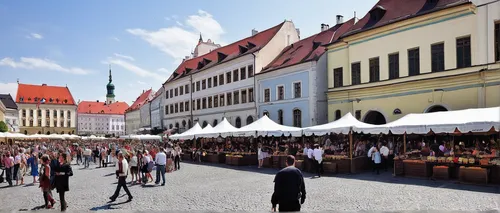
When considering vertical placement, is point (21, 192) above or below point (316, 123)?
below

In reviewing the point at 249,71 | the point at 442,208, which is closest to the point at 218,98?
the point at 249,71

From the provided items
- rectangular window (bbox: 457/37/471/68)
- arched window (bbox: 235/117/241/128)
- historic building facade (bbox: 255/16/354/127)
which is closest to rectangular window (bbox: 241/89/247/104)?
arched window (bbox: 235/117/241/128)

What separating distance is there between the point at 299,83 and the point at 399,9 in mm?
10048

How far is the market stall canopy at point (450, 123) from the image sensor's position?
48.9 ft

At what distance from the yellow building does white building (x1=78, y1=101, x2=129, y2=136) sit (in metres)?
115

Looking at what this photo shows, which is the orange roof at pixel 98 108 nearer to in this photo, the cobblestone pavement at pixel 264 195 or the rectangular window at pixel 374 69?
the rectangular window at pixel 374 69

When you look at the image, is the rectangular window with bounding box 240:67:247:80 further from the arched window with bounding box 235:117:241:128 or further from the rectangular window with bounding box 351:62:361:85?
the rectangular window with bounding box 351:62:361:85

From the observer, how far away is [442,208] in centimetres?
1031

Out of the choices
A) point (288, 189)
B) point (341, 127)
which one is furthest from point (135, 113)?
point (288, 189)

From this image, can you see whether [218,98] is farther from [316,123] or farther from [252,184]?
[252,184]

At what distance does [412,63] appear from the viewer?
2458cm

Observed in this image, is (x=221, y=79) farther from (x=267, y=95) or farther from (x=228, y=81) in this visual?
(x=267, y=95)

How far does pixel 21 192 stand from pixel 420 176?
15282 millimetres

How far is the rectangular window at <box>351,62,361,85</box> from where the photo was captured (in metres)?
28.2
